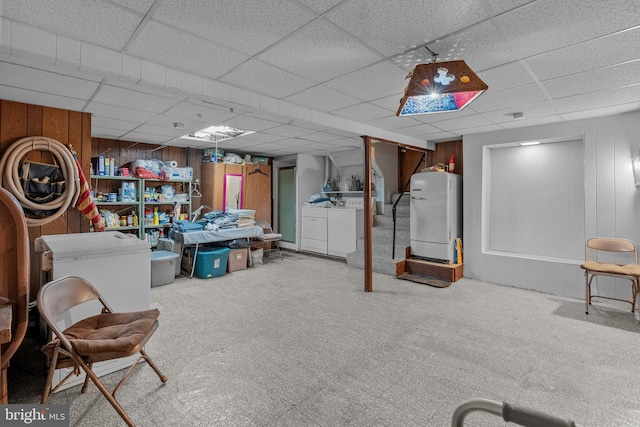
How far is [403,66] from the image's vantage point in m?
2.64

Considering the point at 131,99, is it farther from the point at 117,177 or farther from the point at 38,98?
the point at 117,177

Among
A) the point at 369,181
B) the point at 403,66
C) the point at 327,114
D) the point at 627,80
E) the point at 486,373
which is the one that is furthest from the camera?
the point at 369,181

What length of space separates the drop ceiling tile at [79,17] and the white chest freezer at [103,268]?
146cm

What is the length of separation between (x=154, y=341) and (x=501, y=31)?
11.9 feet

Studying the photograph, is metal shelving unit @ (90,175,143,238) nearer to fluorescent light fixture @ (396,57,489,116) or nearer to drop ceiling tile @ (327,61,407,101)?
drop ceiling tile @ (327,61,407,101)

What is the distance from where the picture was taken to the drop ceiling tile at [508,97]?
3.15 m

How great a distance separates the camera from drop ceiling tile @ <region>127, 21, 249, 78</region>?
7.06ft

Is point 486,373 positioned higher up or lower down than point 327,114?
lower down

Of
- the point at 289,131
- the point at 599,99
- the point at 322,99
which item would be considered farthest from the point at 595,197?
the point at 289,131

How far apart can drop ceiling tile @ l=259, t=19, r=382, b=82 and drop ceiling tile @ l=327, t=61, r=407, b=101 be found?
115mm

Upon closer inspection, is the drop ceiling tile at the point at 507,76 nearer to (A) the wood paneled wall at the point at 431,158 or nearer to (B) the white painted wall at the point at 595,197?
(B) the white painted wall at the point at 595,197

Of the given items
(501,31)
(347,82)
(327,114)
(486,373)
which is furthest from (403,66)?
(486,373)

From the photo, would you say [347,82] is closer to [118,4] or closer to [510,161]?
[118,4]

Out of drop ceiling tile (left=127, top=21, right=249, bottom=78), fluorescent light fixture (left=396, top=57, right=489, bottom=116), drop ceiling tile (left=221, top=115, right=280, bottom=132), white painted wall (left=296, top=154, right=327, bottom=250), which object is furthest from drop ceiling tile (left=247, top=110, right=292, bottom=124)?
white painted wall (left=296, top=154, right=327, bottom=250)
